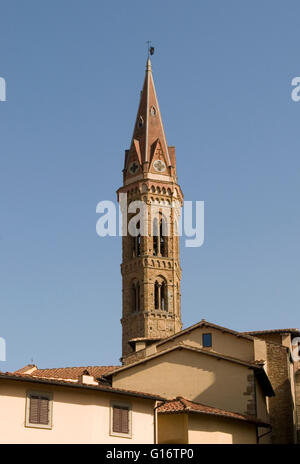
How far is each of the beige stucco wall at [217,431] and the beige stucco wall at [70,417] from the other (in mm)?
2115

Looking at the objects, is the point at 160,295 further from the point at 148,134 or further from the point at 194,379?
the point at 194,379

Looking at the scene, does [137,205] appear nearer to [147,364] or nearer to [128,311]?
[128,311]

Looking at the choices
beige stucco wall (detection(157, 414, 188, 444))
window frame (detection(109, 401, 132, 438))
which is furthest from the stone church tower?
window frame (detection(109, 401, 132, 438))

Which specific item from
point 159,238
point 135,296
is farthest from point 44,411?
point 159,238

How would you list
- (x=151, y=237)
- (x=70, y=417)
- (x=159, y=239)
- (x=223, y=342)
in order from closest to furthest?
(x=70, y=417) < (x=223, y=342) < (x=151, y=237) < (x=159, y=239)

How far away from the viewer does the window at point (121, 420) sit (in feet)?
102

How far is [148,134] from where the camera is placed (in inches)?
3728

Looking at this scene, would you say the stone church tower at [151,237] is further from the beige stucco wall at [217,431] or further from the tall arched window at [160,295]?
the beige stucco wall at [217,431]

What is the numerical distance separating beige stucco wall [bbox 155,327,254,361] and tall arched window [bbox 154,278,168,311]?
41581mm

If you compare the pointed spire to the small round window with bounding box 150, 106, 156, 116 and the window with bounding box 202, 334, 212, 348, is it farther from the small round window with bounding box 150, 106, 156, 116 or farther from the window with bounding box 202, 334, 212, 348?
the window with bounding box 202, 334, 212, 348

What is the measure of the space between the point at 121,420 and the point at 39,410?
10.7 ft

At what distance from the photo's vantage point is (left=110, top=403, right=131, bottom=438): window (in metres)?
30.9
